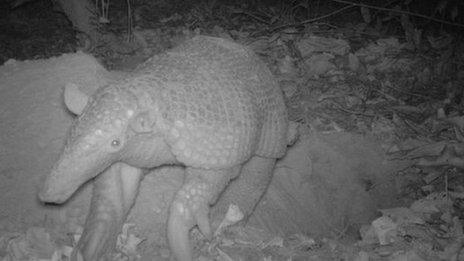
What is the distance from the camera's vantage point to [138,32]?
5562 millimetres

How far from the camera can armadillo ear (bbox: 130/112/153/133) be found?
2.00 m

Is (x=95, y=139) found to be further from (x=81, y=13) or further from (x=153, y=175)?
(x=81, y=13)

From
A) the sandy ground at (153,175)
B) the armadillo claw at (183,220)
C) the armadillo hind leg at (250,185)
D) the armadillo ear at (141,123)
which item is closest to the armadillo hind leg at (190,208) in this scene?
the armadillo claw at (183,220)

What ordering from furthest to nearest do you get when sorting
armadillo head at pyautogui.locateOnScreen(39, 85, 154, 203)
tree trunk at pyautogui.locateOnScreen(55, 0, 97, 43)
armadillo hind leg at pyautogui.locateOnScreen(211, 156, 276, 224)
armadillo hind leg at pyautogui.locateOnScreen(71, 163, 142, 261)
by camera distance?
tree trunk at pyautogui.locateOnScreen(55, 0, 97, 43) → armadillo hind leg at pyautogui.locateOnScreen(211, 156, 276, 224) → armadillo hind leg at pyautogui.locateOnScreen(71, 163, 142, 261) → armadillo head at pyautogui.locateOnScreen(39, 85, 154, 203)

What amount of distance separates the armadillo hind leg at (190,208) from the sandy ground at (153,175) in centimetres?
26

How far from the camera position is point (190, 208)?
2.18 meters

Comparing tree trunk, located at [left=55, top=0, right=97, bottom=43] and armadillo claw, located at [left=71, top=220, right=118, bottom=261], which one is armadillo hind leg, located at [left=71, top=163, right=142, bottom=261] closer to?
armadillo claw, located at [left=71, top=220, right=118, bottom=261]

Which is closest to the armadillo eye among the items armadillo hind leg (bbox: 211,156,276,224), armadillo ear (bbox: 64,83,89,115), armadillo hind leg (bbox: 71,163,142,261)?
armadillo ear (bbox: 64,83,89,115)

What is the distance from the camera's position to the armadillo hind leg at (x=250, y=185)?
306 cm

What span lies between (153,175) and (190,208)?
94 cm

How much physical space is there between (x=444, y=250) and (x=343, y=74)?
2.86 meters

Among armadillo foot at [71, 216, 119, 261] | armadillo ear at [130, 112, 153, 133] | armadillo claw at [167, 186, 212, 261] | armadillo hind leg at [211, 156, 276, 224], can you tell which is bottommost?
armadillo hind leg at [211, 156, 276, 224]

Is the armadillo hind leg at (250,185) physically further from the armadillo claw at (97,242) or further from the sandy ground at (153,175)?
the armadillo claw at (97,242)

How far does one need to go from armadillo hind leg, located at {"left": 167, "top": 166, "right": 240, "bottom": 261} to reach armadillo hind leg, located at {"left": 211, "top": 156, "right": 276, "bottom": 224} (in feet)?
2.50
